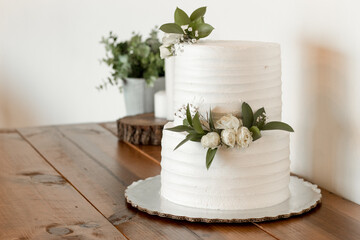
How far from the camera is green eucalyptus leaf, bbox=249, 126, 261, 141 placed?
102 cm

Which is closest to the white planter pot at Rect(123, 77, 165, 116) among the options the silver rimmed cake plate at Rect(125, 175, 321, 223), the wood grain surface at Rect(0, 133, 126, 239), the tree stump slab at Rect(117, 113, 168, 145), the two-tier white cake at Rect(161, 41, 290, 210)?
the tree stump slab at Rect(117, 113, 168, 145)

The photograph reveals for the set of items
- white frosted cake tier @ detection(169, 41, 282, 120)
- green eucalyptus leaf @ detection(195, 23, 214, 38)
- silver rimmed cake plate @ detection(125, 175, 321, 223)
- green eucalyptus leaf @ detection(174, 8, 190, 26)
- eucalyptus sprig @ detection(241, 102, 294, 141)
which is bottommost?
silver rimmed cake plate @ detection(125, 175, 321, 223)

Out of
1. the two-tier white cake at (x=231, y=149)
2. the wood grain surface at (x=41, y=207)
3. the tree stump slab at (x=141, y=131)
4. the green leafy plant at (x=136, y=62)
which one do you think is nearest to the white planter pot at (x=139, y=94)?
the green leafy plant at (x=136, y=62)

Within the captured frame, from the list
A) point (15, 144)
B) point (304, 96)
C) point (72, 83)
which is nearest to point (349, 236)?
point (304, 96)

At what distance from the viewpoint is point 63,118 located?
107 inches

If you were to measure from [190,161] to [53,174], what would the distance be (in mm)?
407

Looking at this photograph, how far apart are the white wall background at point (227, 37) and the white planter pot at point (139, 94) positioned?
26cm

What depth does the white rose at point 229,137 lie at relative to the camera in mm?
1002

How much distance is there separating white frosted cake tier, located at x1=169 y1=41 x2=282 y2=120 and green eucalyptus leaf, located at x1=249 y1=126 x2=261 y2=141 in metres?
0.05

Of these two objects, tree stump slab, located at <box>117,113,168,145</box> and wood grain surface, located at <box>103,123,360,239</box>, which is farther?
→ tree stump slab, located at <box>117,113,168,145</box>

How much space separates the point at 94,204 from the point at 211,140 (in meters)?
0.27

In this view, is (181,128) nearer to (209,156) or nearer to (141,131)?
(209,156)

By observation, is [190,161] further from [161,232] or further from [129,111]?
[129,111]

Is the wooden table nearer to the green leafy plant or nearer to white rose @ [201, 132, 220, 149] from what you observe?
white rose @ [201, 132, 220, 149]
